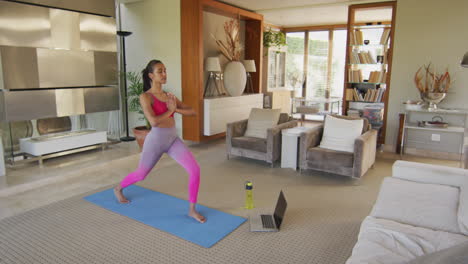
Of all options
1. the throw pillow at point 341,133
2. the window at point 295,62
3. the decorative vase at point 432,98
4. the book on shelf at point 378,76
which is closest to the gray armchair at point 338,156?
the throw pillow at point 341,133

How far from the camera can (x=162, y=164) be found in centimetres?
499

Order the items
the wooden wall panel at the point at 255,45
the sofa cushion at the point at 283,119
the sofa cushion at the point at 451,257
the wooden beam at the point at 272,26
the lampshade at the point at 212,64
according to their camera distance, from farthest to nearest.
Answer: the wooden beam at the point at 272,26
the wooden wall panel at the point at 255,45
the lampshade at the point at 212,64
the sofa cushion at the point at 283,119
the sofa cushion at the point at 451,257

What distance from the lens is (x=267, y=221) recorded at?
3064 millimetres

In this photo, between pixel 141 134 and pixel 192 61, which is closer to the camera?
pixel 141 134

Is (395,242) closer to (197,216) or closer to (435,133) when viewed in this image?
(197,216)

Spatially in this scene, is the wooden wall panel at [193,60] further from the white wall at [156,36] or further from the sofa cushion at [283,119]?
the sofa cushion at [283,119]

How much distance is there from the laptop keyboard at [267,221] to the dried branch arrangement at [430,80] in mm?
3623

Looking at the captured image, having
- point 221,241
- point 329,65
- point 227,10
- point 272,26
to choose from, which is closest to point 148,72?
point 221,241

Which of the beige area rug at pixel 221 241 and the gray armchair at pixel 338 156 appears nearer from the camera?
the beige area rug at pixel 221 241

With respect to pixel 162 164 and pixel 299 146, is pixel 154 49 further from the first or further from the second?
pixel 299 146

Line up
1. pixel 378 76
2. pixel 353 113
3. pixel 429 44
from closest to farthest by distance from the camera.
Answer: pixel 429 44, pixel 378 76, pixel 353 113

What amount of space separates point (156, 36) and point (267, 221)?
4434mm

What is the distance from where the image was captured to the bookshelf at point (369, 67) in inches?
226

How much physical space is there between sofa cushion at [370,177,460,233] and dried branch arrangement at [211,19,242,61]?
4779 millimetres
